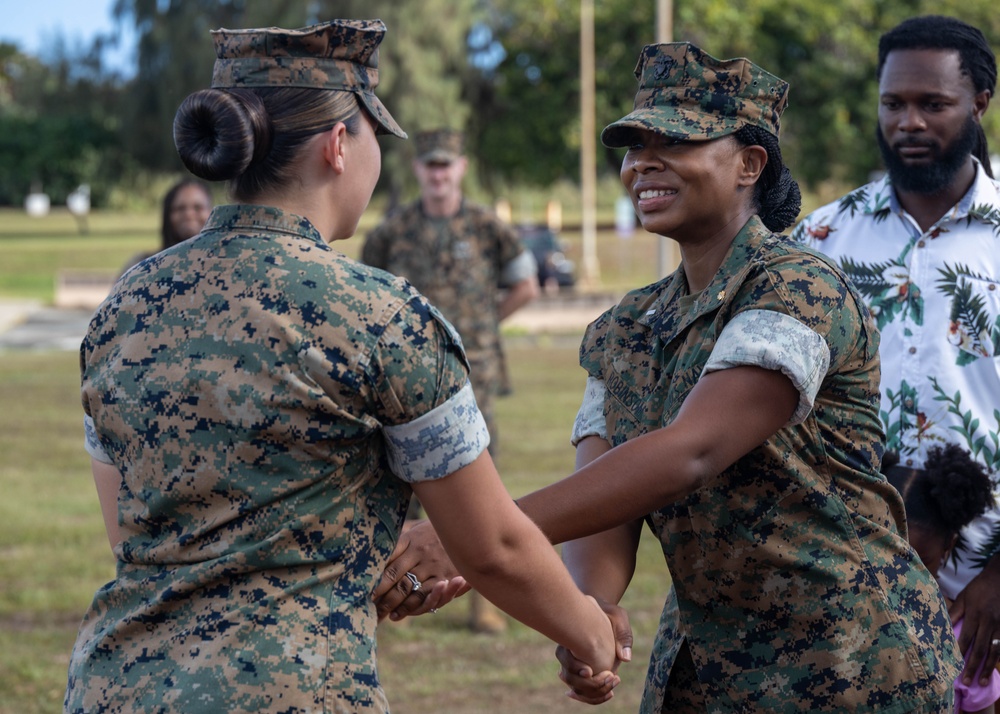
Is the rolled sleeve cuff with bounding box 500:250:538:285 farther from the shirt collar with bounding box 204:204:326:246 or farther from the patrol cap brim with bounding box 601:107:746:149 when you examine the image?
the shirt collar with bounding box 204:204:326:246

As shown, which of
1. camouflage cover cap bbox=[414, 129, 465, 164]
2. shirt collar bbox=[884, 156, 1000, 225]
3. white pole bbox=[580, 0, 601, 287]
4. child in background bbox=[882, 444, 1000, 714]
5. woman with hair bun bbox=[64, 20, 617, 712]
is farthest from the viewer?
white pole bbox=[580, 0, 601, 287]

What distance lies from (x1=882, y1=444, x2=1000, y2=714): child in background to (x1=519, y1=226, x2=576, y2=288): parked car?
26.8 m

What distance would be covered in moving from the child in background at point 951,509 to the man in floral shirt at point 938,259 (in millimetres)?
69

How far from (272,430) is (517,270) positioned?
226 inches

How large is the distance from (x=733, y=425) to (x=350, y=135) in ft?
2.98

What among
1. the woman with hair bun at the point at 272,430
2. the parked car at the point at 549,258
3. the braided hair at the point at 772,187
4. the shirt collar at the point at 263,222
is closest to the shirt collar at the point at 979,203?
the braided hair at the point at 772,187

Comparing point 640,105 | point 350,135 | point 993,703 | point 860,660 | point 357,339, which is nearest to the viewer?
point 357,339

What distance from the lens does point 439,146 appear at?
7438 millimetres

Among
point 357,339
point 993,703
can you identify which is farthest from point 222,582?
point 993,703

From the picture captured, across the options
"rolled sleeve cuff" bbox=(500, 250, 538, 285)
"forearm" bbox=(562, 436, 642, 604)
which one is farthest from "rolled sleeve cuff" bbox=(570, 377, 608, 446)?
"rolled sleeve cuff" bbox=(500, 250, 538, 285)

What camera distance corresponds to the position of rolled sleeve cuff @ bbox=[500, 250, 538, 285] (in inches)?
304

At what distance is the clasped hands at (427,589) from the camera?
249 cm

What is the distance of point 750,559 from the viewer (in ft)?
8.44

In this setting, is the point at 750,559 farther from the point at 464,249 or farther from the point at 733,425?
the point at 464,249
